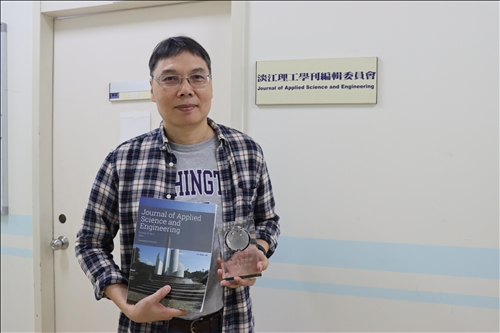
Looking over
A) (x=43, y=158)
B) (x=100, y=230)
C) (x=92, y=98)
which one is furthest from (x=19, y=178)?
(x=100, y=230)

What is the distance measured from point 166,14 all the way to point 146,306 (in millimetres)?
1422

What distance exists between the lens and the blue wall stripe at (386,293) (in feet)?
4.69

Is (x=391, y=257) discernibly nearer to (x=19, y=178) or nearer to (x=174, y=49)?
(x=174, y=49)

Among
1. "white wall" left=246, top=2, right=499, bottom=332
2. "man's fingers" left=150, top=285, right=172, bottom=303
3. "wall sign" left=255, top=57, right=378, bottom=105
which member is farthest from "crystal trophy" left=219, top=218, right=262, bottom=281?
"wall sign" left=255, top=57, right=378, bottom=105

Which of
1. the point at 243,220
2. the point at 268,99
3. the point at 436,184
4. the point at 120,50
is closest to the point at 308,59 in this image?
the point at 268,99

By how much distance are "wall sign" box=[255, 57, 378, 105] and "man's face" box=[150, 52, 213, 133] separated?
57 cm

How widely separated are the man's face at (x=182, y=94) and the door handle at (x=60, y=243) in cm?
134

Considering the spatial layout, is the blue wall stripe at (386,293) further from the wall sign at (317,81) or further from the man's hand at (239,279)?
the wall sign at (317,81)

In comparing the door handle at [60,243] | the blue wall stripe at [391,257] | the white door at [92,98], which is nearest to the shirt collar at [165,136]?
the white door at [92,98]

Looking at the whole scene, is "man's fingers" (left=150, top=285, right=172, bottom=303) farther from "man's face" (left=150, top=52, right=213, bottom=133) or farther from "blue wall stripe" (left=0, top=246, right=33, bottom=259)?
"blue wall stripe" (left=0, top=246, right=33, bottom=259)

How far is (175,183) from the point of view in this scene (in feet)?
3.50

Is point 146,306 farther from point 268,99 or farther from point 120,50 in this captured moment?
point 120,50

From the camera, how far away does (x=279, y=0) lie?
5.17 ft

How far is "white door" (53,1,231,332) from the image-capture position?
1.75 metres
